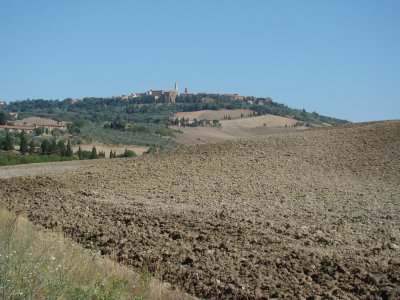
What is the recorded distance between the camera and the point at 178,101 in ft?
529

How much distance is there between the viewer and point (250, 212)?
35.8 ft

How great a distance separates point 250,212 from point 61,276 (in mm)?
6242

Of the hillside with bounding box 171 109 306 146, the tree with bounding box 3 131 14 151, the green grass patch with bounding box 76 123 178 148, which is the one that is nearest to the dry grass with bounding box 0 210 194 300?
the tree with bounding box 3 131 14 151

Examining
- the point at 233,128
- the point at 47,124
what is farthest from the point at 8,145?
the point at 233,128

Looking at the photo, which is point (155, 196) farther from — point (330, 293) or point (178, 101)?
point (178, 101)

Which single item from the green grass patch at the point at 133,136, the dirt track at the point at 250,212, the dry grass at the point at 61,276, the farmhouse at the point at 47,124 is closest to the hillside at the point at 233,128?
the green grass patch at the point at 133,136

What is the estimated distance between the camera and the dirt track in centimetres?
689

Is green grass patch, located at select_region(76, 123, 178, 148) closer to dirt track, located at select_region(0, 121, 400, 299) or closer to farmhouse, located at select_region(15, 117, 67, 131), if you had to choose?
farmhouse, located at select_region(15, 117, 67, 131)

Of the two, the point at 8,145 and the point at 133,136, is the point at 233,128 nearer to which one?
the point at 133,136

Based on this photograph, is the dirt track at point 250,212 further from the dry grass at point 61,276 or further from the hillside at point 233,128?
the hillside at point 233,128

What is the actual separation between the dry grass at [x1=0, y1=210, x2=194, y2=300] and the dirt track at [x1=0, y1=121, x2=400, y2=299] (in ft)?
2.28

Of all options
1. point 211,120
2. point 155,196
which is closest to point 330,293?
point 155,196

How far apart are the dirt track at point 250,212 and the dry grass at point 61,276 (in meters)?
0.69

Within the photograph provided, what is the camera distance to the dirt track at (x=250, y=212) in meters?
6.89
